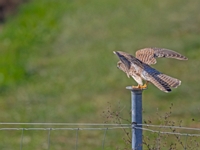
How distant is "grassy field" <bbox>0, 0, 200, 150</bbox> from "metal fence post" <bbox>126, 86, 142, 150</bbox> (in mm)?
4250

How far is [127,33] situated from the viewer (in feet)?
62.0

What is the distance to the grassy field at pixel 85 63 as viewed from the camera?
40.0 ft

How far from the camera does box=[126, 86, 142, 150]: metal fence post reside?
177 inches

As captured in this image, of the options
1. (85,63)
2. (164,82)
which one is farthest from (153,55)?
(85,63)

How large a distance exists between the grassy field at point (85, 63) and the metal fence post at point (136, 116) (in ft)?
13.9

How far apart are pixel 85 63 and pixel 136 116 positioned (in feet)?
39.4

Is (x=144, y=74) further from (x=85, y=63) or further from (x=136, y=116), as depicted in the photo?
(x=85, y=63)

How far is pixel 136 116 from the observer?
453 cm

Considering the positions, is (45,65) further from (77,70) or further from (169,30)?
(169,30)

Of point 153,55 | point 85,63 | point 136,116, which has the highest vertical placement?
point 85,63

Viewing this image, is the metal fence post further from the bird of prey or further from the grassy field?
the grassy field

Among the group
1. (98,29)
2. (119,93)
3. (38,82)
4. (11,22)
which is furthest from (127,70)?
(11,22)

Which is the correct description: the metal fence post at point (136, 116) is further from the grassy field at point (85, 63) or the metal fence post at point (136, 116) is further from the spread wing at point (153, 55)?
the grassy field at point (85, 63)

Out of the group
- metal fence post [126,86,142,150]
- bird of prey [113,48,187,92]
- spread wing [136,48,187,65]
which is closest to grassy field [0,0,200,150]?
spread wing [136,48,187,65]
